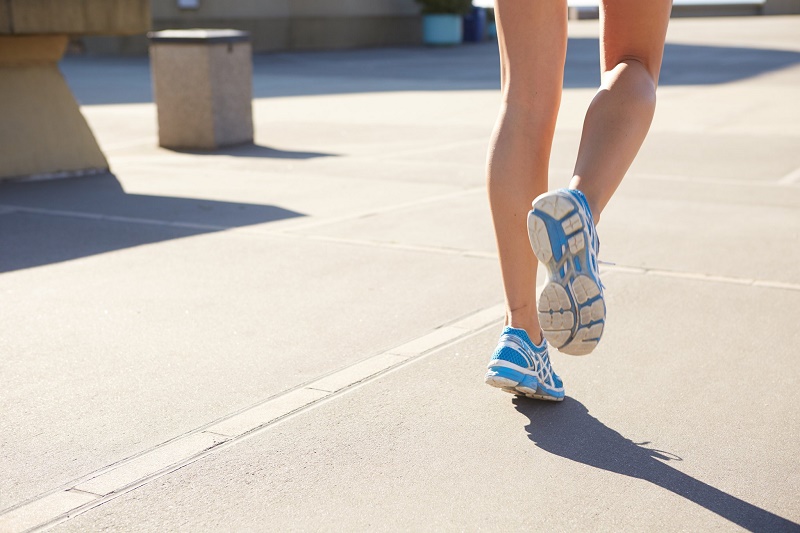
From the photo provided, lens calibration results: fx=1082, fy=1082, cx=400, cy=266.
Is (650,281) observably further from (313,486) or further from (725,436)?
(313,486)

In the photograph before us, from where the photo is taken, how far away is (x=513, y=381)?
104 inches

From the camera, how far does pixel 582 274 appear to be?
7.48 ft

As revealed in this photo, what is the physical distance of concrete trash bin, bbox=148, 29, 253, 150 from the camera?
8891 millimetres

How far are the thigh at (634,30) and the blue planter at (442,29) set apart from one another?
2772cm

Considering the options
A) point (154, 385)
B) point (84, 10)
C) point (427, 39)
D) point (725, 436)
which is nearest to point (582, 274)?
point (725, 436)

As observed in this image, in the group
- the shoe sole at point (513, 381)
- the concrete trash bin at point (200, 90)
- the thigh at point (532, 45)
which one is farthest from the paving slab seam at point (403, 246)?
the concrete trash bin at point (200, 90)

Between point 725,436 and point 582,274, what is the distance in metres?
0.64

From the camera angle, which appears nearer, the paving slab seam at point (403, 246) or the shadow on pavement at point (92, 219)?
the paving slab seam at point (403, 246)

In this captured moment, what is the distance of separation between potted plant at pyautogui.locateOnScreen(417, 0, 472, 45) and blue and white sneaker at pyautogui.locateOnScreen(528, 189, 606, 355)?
91.6 feet

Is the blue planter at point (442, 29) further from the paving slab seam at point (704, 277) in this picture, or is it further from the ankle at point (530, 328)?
the ankle at point (530, 328)

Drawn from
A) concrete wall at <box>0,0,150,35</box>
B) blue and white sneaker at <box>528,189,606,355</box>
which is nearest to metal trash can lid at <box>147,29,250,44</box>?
A: concrete wall at <box>0,0,150,35</box>

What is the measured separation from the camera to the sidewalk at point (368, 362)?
2.24m

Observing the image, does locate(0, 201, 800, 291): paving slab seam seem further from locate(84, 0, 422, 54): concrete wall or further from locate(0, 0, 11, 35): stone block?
locate(84, 0, 422, 54): concrete wall

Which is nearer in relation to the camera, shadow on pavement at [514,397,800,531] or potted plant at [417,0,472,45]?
shadow on pavement at [514,397,800,531]
